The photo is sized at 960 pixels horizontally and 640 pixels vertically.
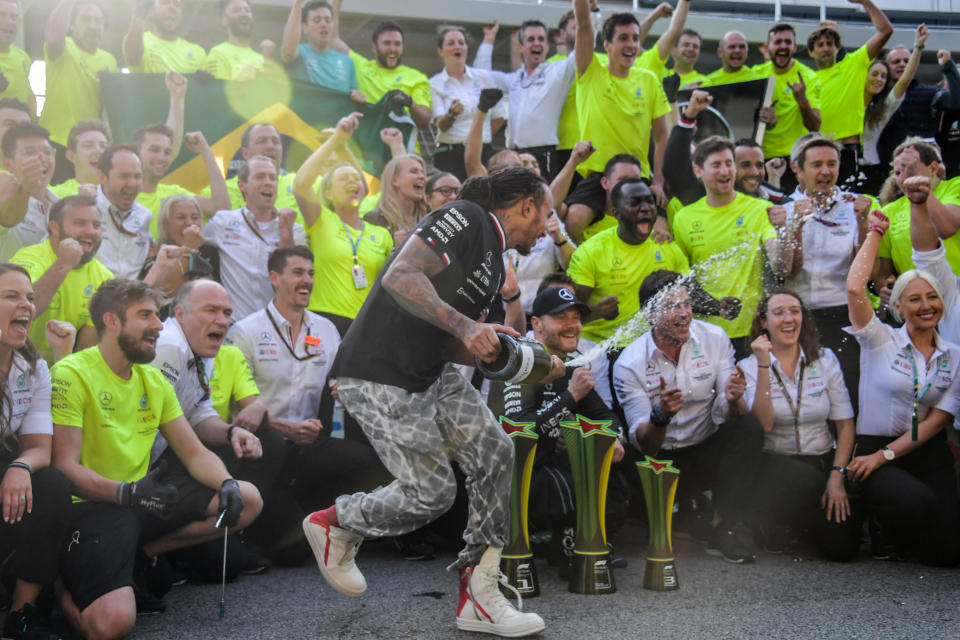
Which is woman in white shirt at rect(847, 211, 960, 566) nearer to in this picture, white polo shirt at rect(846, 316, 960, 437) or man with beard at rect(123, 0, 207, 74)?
white polo shirt at rect(846, 316, 960, 437)

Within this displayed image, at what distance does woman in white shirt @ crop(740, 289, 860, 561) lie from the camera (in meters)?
5.39

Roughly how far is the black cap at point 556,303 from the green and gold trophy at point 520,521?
2.62ft

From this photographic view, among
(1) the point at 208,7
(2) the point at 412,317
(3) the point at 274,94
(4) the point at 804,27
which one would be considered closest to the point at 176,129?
(3) the point at 274,94

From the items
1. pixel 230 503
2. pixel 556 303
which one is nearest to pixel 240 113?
pixel 556 303

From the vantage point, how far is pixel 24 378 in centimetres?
405

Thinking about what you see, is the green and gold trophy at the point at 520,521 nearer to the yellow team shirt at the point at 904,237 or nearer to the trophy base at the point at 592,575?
the trophy base at the point at 592,575

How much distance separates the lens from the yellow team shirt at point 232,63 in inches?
321

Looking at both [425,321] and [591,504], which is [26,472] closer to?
[425,321]

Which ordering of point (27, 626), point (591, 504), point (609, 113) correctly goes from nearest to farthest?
point (27, 626), point (591, 504), point (609, 113)

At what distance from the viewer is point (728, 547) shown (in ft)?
17.4

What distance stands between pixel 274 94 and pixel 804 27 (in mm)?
9177

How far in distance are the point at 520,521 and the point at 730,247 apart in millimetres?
3007

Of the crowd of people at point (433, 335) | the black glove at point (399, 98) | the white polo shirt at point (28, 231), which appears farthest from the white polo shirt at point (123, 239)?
the black glove at point (399, 98)

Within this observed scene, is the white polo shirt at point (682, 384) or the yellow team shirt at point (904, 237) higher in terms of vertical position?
the yellow team shirt at point (904, 237)
